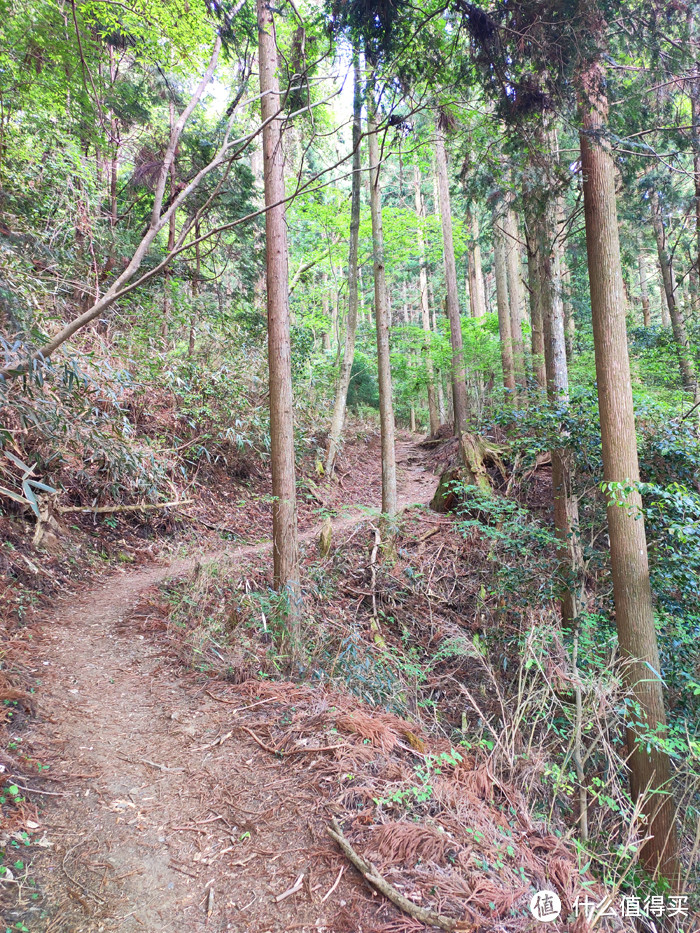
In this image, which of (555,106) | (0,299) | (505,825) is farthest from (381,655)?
(555,106)

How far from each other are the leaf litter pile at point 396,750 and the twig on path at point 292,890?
0.04 feet

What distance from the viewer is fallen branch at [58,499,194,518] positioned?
8148 millimetres

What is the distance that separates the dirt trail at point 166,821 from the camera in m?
2.48

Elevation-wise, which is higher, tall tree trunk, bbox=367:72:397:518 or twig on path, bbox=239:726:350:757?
tall tree trunk, bbox=367:72:397:518

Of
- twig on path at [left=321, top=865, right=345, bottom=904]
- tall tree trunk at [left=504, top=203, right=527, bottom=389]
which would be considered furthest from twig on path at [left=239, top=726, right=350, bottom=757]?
tall tree trunk at [left=504, top=203, right=527, bottom=389]

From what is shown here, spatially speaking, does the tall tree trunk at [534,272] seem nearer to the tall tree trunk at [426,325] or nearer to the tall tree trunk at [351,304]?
the tall tree trunk at [351,304]

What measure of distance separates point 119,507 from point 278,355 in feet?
15.6

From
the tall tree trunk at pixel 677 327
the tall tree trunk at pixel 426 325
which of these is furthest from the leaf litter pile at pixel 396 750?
the tall tree trunk at pixel 426 325

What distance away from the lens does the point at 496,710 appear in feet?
19.1

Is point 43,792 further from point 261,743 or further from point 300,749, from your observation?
point 300,749

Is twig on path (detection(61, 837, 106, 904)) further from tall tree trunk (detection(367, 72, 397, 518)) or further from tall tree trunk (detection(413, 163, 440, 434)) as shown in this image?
tall tree trunk (detection(413, 163, 440, 434))

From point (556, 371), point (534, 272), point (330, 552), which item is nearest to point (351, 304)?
point (534, 272)

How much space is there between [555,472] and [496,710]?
322 centimetres

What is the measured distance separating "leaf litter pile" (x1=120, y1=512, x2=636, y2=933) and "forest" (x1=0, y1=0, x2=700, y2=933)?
27mm
